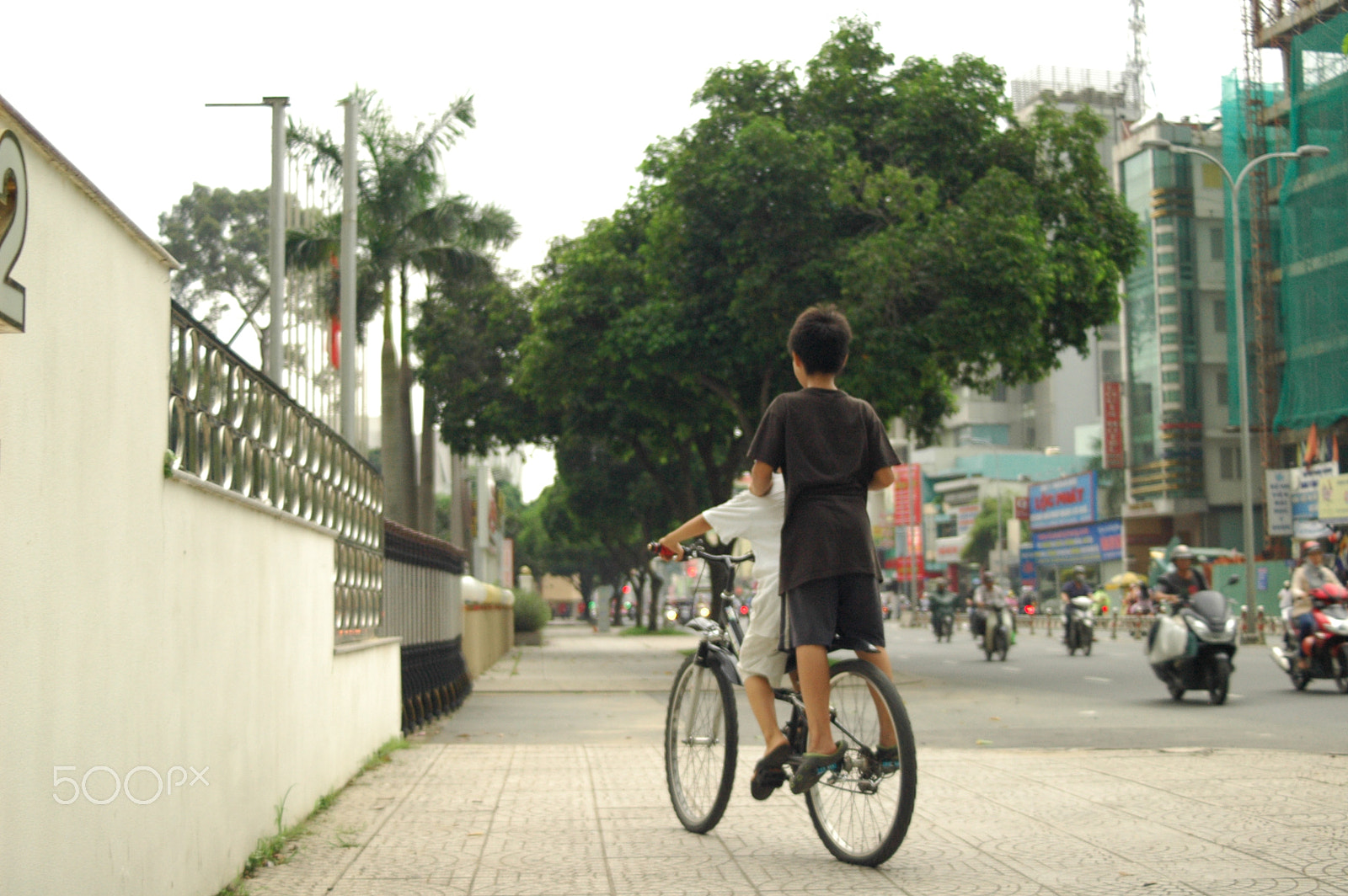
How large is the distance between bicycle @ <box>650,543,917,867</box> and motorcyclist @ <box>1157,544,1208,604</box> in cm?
977

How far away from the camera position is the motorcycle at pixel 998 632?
25531 millimetres

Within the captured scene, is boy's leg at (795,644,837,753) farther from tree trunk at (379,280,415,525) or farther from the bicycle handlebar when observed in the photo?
tree trunk at (379,280,415,525)

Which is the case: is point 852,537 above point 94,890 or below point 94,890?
above

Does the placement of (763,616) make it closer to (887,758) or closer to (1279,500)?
(887,758)

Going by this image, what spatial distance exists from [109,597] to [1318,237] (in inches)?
1714

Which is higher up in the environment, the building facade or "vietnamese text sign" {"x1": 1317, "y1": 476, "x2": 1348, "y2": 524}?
the building facade

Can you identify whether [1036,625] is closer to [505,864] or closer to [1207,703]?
[1207,703]

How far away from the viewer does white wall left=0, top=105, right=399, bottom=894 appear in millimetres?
3139

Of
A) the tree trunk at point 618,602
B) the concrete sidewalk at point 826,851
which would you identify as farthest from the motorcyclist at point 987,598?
the tree trunk at point 618,602

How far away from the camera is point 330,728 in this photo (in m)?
7.32

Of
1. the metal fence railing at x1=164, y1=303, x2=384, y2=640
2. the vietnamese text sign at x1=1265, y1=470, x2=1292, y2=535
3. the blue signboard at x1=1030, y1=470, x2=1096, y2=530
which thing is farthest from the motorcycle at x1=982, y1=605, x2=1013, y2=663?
the blue signboard at x1=1030, y1=470, x2=1096, y2=530

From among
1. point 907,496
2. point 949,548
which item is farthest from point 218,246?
point 949,548

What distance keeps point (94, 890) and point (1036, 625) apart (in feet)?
170

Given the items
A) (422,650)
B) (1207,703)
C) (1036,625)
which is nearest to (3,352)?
(422,650)
